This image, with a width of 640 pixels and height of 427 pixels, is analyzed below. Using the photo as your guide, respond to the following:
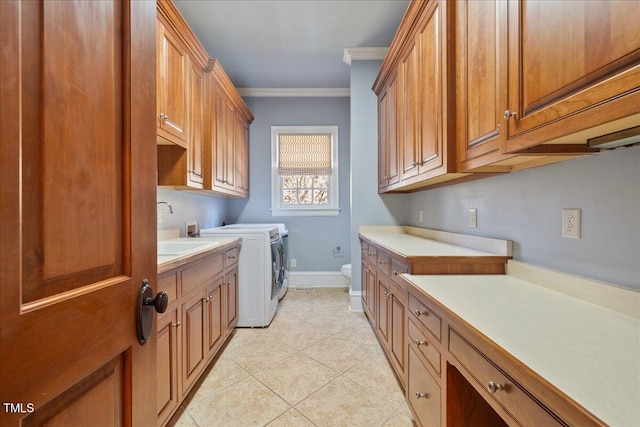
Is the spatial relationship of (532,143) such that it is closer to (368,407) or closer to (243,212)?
(368,407)

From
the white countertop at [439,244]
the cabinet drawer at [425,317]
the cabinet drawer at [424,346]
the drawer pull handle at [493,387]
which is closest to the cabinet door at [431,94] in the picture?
the white countertop at [439,244]

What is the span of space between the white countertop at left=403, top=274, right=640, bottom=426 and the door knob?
815 millimetres

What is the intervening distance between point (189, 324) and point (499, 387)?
155 cm

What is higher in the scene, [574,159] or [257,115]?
[257,115]

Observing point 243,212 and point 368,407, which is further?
point 243,212

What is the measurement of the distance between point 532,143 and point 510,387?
73 cm

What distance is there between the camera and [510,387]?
67cm

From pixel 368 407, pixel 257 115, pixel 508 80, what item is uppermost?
pixel 257 115

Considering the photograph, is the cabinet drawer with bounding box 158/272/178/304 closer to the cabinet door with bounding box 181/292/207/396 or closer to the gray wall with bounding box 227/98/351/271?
the cabinet door with bounding box 181/292/207/396

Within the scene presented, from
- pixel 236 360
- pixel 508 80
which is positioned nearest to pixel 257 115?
pixel 236 360

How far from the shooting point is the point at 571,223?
107 centimetres

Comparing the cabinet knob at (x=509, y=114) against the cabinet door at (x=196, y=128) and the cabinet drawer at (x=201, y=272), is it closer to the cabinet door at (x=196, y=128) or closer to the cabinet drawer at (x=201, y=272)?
the cabinet drawer at (x=201, y=272)

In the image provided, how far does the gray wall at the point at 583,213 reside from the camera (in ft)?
2.91

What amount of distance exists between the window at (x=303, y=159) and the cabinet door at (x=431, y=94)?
2.22m
